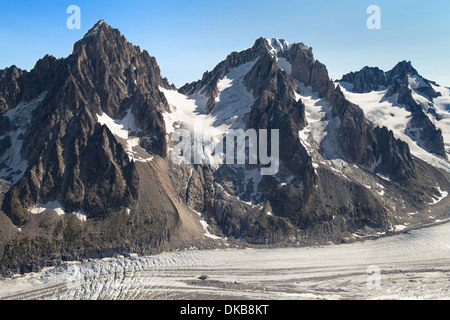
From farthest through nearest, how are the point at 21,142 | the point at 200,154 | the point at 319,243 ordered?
the point at 200,154
the point at 21,142
the point at 319,243

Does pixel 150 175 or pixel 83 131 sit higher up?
pixel 83 131

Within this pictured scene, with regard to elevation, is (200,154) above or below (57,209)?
above

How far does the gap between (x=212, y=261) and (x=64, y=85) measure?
107 meters

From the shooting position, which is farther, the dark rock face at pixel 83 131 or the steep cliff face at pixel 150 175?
the dark rock face at pixel 83 131

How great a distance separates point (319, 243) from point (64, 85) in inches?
5329

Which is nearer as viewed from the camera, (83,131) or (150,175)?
(83,131)

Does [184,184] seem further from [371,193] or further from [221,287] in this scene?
[371,193]

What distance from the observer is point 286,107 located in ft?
650

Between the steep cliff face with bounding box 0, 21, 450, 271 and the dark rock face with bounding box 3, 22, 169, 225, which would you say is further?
the dark rock face with bounding box 3, 22, 169, 225
